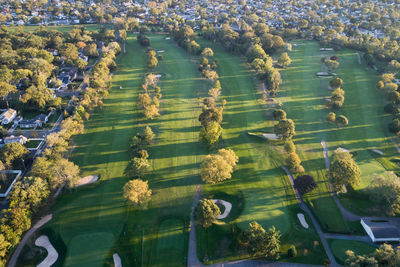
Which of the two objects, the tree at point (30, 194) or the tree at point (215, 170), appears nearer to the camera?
the tree at point (30, 194)

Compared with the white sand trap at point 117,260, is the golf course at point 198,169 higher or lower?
higher

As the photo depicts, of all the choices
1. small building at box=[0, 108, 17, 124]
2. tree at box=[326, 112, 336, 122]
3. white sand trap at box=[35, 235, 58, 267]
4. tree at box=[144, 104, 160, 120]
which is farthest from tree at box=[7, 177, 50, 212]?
tree at box=[326, 112, 336, 122]

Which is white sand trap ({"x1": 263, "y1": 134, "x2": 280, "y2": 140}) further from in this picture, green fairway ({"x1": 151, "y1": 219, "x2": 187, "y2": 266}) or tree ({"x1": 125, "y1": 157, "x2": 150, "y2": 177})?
green fairway ({"x1": 151, "y1": 219, "x2": 187, "y2": 266})

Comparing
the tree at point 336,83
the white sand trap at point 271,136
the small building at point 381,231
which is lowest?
the small building at point 381,231

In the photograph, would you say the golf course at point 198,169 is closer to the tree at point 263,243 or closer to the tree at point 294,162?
the tree at point 294,162

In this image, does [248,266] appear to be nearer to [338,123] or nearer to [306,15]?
[338,123]

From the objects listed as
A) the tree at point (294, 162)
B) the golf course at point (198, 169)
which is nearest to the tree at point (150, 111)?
the golf course at point (198, 169)

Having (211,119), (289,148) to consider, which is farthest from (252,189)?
(211,119)
